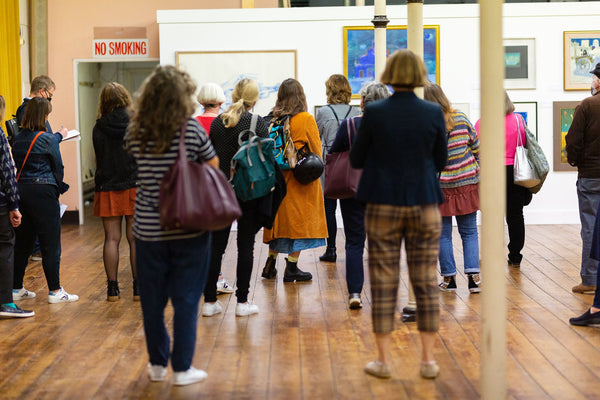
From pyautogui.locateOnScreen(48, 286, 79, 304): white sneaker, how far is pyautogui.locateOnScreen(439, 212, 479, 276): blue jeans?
286 centimetres

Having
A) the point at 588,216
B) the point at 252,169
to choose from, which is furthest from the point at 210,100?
the point at 588,216

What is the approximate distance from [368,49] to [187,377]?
7410 mm

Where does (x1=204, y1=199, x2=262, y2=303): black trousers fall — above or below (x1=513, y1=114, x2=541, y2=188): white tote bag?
below

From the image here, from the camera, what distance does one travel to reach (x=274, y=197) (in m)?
6.09

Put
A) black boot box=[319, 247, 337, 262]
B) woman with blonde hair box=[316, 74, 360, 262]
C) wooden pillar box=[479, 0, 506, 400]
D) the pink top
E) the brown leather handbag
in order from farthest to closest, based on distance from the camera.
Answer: black boot box=[319, 247, 337, 262] < the pink top < woman with blonde hair box=[316, 74, 360, 262] < the brown leather handbag < wooden pillar box=[479, 0, 506, 400]

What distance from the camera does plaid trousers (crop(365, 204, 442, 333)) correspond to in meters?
4.41

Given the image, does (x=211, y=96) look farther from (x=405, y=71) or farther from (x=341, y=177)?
(x=405, y=71)

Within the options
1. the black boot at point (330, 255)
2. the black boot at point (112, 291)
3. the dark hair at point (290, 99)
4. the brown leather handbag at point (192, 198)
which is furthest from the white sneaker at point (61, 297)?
the brown leather handbag at point (192, 198)

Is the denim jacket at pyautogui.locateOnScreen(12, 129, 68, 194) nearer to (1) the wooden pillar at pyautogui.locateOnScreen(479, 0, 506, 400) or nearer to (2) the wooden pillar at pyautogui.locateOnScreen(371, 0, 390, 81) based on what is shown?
(2) the wooden pillar at pyautogui.locateOnScreen(371, 0, 390, 81)

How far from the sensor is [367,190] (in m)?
4.45

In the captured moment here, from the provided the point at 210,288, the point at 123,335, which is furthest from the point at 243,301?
the point at 123,335

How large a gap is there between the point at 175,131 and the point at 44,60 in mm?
8391

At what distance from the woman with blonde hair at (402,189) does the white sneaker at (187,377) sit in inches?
37.6

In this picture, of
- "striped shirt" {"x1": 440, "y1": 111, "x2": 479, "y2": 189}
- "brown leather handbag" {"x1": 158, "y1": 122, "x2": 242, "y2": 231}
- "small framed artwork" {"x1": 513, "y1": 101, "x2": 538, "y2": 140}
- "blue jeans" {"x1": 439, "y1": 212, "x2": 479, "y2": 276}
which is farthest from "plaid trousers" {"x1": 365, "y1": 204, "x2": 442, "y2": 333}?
"small framed artwork" {"x1": 513, "y1": 101, "x2": 538, "y2": 140}
